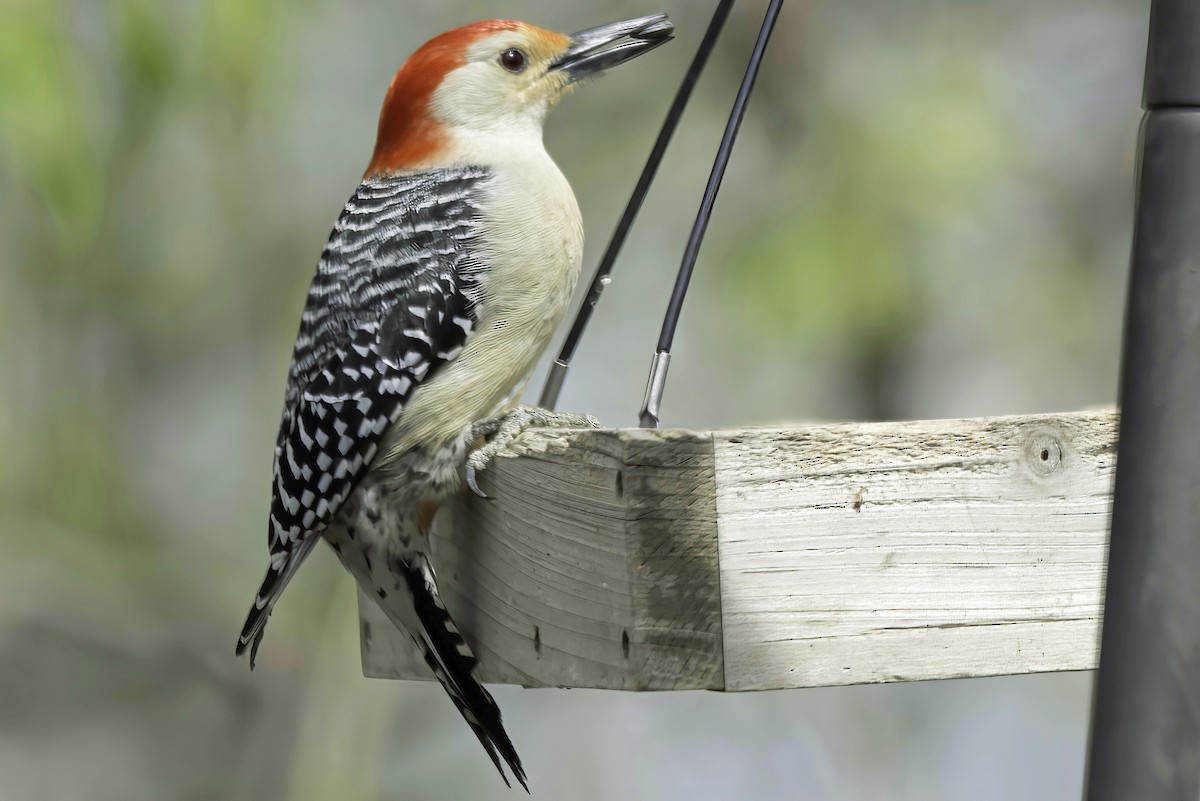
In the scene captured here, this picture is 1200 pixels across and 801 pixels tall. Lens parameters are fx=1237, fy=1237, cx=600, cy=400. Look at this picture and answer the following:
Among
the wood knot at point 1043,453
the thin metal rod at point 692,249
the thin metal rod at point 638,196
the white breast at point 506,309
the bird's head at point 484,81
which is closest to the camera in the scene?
the wood knot at point 1043,453

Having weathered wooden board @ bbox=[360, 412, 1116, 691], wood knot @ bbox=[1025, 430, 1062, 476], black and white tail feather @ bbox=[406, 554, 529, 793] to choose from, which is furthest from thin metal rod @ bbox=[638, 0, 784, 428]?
black and white tail feather @ bbox=[406, 554, 529, 793]

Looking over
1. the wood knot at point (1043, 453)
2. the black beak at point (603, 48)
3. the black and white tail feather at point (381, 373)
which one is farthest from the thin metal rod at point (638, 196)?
the wood knot at point (1043, 453)

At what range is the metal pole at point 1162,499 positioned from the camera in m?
1.04

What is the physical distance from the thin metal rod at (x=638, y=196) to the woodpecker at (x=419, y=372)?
0.06m

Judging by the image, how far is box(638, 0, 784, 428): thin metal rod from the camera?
68.5 inches

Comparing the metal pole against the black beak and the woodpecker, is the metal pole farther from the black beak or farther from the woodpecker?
the black beak

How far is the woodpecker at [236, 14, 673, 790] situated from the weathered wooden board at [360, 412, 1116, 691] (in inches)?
18.7

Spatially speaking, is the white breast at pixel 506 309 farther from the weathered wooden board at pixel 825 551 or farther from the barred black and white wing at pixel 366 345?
the weathered wooden board at pixel 825 551

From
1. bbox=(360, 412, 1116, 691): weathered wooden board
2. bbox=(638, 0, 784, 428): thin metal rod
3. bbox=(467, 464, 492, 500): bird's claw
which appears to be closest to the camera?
bbox=(360, 412, 1116, 691): weathered wooden board

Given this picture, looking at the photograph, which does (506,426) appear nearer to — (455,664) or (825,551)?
(455,664)

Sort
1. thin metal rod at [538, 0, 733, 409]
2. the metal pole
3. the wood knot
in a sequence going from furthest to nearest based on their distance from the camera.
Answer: thin metal rod at [538, 0, 733, 409], the wood knot, the metal pole

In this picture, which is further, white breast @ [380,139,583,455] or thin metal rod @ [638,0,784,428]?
white breast @ [380,139,583,455]

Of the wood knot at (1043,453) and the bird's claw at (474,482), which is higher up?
the wood knot at (1043,453)

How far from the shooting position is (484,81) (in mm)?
2596
